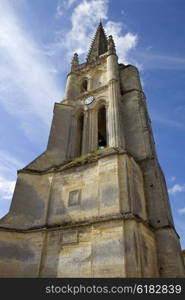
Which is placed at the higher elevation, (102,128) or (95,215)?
(102,128)

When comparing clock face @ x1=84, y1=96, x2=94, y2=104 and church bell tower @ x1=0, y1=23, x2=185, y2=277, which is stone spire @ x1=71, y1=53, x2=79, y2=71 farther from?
church bell tower @ x1=0, y1=23, x2=185, y2=277

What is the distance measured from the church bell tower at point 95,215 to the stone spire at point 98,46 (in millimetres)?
10553

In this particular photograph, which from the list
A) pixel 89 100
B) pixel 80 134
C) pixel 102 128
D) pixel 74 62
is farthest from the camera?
pixel 74 62

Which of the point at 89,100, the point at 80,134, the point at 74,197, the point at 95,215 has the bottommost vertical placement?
the point at 95,215

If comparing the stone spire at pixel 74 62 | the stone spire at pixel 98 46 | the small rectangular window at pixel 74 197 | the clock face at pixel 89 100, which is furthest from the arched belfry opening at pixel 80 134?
the stone spire at pixel 98 46

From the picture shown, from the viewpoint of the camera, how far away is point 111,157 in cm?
1001

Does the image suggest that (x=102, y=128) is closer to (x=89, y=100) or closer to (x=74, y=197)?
(x=89, y=100)

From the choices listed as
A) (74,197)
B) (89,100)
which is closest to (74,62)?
(89,100)

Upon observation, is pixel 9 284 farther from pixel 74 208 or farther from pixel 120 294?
pixel 74 208

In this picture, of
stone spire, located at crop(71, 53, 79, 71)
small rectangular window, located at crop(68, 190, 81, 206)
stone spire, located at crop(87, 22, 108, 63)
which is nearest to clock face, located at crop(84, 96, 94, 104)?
stone spire, located at crop(71, 53, 79, 71)

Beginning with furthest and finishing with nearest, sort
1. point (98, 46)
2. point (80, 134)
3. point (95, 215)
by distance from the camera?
point (98, 46), point (80, 134), point (95, 215)

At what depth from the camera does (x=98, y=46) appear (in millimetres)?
23891

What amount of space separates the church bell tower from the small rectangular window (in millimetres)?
46

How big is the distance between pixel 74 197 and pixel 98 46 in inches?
728
